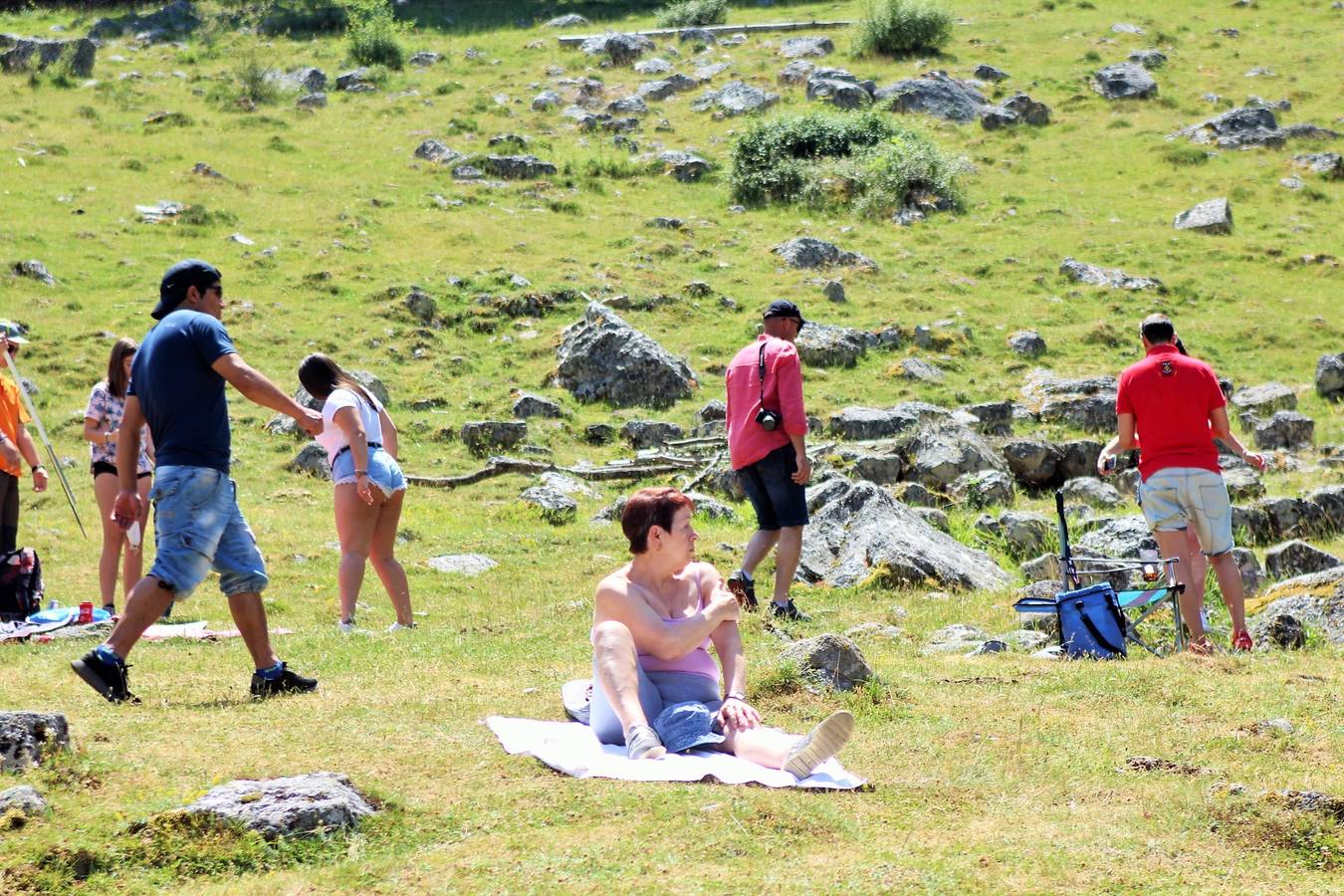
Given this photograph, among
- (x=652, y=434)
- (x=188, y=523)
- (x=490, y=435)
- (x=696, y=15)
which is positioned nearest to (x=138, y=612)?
(x=188, y=523)

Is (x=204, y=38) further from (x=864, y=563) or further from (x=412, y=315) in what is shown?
(x=864, y=563)

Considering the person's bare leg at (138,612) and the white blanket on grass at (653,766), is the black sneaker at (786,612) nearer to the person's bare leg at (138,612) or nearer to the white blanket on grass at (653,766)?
the white blanket on grass at (653,766)

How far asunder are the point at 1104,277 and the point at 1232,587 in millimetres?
16587

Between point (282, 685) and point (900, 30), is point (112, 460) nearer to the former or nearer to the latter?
point (282, 685)

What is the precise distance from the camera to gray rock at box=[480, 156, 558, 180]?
97.2ft

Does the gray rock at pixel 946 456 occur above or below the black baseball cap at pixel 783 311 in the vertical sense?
below

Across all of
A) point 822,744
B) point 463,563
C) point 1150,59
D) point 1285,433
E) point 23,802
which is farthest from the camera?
point 1150,59

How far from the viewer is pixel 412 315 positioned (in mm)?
21969

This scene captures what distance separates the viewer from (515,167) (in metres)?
29.6

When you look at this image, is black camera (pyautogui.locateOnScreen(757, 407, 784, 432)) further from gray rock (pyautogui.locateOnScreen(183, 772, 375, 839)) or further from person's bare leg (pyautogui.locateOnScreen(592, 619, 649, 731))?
gray rock (pyautogui.locateOnScreen(183, 772, 375, 839))

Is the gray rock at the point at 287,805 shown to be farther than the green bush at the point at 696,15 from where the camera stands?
No

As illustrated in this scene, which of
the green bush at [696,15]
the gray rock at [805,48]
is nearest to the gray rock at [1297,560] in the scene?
Result: the gray rock at [805,48]

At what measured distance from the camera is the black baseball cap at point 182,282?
7145 mm

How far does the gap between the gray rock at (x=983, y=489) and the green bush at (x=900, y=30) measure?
2597 centimetres
